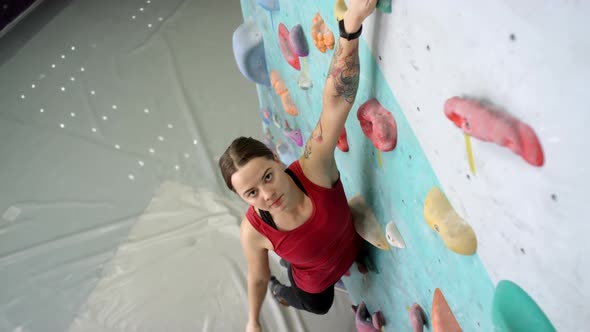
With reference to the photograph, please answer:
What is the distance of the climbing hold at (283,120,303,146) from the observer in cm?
159

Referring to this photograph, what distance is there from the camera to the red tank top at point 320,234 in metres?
1.11

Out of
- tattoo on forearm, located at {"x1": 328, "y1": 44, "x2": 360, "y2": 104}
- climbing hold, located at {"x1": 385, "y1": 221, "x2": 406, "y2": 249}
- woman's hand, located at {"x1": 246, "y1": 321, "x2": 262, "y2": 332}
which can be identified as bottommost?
woman's hand, located at {"x1": 246, "y1": 321, "x2": 262, "y2": 332}

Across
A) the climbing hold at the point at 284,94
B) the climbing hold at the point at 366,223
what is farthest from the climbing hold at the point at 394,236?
the climbing hold at the point at 284,94

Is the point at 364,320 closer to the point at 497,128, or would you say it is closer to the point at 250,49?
the point at 250,49

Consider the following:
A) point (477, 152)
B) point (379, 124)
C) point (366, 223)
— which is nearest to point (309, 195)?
point (366, 223)

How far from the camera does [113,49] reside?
2.84m

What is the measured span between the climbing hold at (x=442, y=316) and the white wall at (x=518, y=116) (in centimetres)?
23

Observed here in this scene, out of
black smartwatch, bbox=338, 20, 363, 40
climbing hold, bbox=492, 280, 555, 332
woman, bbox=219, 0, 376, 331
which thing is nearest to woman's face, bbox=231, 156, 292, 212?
woman, bbox=219, 0, 376, 331

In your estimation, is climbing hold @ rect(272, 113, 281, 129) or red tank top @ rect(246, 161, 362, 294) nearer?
red tank top @ rect(246, 161, 362, 294)

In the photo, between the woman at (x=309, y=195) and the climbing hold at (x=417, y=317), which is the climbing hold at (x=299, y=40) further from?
the climbing hold at (x=417, y=317)

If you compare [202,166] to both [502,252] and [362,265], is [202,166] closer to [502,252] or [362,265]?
[362,265]

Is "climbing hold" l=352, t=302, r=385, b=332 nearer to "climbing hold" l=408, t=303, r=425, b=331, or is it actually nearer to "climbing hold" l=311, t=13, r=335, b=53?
"climbing hold" l=408, t=303, r=425, b=331

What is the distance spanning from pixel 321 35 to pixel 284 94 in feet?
1.78

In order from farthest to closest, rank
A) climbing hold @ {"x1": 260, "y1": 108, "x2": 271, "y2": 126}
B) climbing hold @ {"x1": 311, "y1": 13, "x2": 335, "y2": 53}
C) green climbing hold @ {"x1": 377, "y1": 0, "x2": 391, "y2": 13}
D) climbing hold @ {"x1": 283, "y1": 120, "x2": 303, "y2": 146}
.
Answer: climbing hold @ {"x1": 260, "y1": 108, "x2": 271, "y2": 126}
climbing hold @ {"x1": 283, "y1": 120, "x2": 303, "y2": 146}
climbing hold @ {"x1": 311, "y1": 13, "x2": 335, "y2": 53}
green climbing hold @ {"x1": 377, "y1": 0, "x2": 391, "y2": 13}
